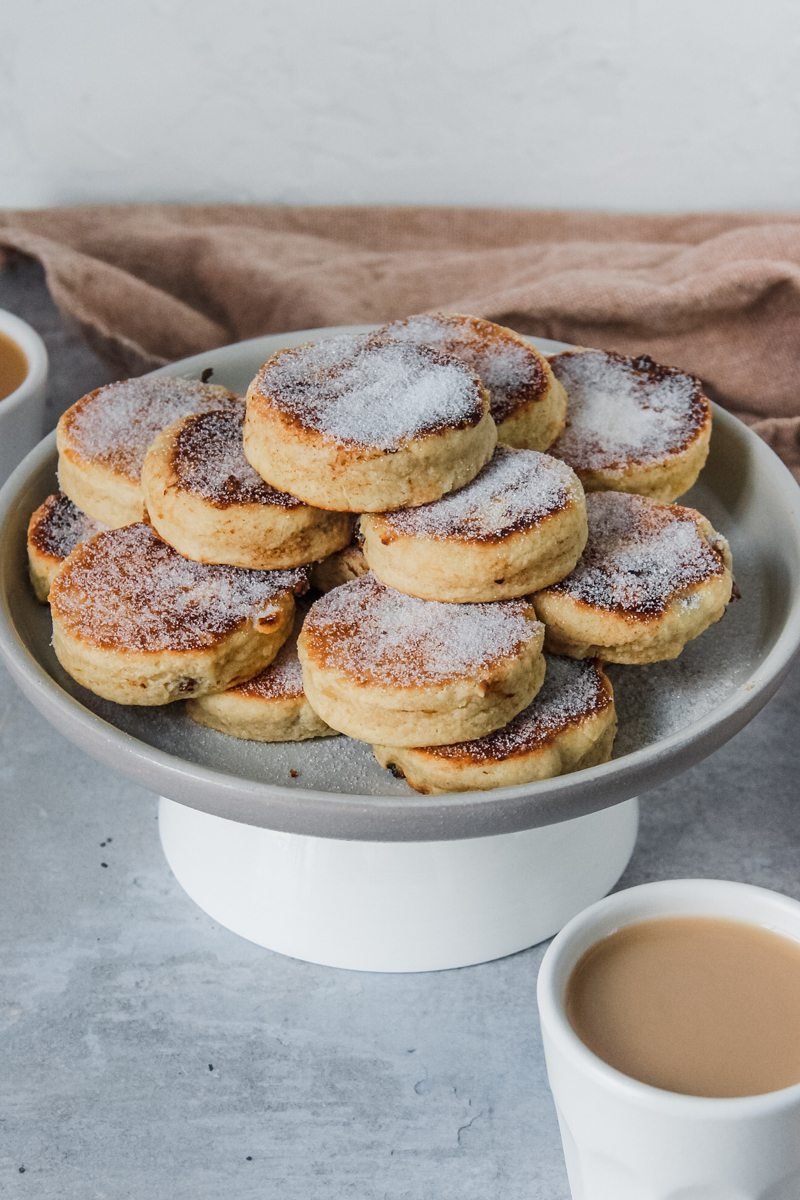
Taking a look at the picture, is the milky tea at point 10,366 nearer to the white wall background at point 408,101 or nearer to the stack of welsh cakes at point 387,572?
the stack of welsh cakes at point 387,572

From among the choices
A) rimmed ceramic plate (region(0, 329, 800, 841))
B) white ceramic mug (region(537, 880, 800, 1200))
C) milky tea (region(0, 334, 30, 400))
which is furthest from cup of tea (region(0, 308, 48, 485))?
white ceramic mug (region(537, 880, 800, 1200))

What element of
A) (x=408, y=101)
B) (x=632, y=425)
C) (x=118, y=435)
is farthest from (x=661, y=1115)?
(x=408, y=101)

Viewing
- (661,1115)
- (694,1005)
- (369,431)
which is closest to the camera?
(661,1115)

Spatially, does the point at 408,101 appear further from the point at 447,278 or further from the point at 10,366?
the point at 10,366

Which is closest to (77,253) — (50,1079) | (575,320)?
(575,320)

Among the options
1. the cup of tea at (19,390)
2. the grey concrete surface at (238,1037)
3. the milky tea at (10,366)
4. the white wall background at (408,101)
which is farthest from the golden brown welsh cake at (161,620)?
the white wall background at (408,101)
